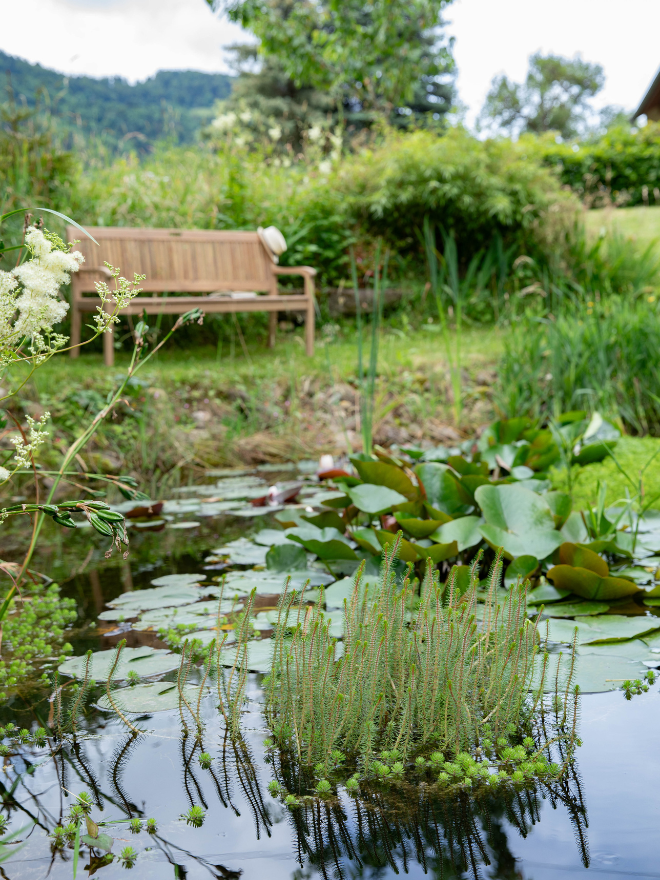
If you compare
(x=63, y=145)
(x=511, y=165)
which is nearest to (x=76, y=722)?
(x=63, y=145)

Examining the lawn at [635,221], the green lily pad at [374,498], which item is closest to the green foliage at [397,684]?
the green lily pad at [374,498]

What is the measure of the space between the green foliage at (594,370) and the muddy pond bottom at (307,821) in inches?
111

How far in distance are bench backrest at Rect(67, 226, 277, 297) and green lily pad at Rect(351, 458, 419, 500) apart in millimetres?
3713

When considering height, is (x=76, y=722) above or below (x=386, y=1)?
below

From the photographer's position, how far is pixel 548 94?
3447cm

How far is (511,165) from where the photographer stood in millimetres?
7605

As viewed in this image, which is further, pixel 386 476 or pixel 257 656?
pixel 386 476

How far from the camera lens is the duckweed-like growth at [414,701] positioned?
1.04 meters

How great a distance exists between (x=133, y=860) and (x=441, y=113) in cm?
2372

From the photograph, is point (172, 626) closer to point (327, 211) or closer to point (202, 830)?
point (202, 830)

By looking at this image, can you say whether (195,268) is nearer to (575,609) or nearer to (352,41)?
(575,609)

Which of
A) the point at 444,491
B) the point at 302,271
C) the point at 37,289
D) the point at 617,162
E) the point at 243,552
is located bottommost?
the point at 243,552

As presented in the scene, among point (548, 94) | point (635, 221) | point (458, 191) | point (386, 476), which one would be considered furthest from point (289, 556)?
point (548, 94)

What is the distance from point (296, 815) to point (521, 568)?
3.19 ft
